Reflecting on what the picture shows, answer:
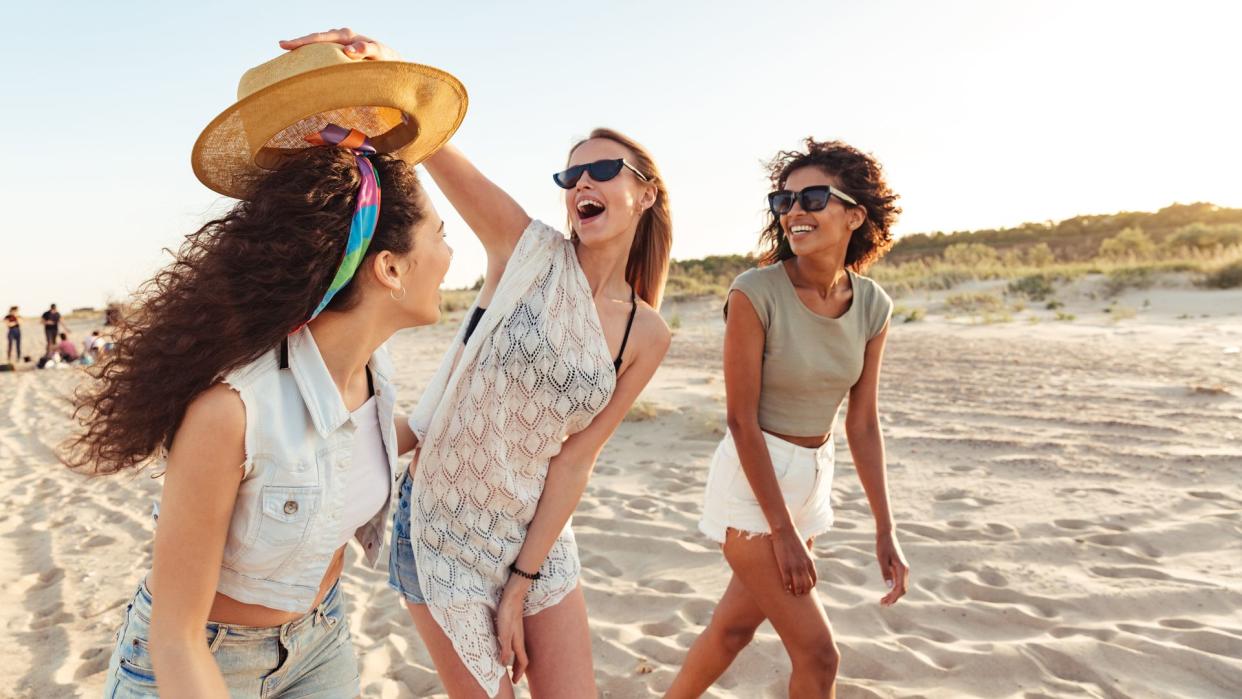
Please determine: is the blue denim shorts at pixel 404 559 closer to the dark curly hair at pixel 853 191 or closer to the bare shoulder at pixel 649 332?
the bare shoulder at pixel 649 332

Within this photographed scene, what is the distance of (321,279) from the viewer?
1.70m

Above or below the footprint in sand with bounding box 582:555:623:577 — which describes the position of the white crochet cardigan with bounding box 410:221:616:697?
above

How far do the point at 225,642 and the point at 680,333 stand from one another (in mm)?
17055

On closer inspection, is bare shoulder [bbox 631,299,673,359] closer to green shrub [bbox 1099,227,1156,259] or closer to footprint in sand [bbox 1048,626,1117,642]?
footprint in sand [bbox 1048,626,1117,642]

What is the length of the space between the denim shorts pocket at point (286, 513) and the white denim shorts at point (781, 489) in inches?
57.5

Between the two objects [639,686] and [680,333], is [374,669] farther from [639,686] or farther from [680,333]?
[680,333]

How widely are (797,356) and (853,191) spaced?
70cm

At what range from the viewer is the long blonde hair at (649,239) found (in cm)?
276

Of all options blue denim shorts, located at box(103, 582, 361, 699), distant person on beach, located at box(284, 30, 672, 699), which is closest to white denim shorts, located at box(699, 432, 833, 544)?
distant person on beach, located at box(284, 30, 672, 699)

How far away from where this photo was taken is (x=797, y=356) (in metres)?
2.79

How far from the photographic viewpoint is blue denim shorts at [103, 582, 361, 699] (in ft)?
5.70

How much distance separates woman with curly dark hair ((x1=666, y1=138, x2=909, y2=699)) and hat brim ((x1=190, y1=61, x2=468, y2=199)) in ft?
4.07

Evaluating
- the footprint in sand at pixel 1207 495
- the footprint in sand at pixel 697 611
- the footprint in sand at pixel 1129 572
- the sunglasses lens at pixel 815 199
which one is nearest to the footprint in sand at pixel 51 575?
the footprint in sand at pixel 697 611

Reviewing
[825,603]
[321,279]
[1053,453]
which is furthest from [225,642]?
[1053,453]
